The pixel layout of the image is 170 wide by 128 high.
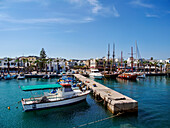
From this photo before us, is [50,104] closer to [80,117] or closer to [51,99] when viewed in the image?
[51,99]

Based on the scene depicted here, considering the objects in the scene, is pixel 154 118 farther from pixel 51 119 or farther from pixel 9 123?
pixel 9 123

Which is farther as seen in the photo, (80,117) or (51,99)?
(51,99)

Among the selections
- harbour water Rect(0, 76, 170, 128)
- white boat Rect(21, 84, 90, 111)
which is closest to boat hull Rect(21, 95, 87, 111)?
white boat Rect(21, 84, 90, 111)

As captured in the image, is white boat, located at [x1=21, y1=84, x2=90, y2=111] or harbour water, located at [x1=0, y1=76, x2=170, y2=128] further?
white boat, located at [x1=21, y1=84, x2=90, y2=111]

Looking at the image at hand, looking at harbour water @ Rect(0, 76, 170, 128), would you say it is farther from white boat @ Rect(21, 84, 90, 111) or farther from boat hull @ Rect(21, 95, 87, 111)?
white boat @ Rect(21, 84, 90, 111)

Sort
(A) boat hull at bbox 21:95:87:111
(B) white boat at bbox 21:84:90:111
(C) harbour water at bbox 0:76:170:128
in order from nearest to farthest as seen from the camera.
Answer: (C) harbour water at bbox 0:76:170:128 < (A) boat hull at bbox 21:95:87:111 < (B) white boat at bbox 21:84:90:111

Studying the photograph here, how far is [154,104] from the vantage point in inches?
1271

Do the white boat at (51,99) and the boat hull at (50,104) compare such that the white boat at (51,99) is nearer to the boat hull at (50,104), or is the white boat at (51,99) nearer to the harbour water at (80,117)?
the boat hull at (50,104)

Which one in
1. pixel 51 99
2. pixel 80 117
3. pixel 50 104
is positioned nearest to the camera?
pixel 80 117

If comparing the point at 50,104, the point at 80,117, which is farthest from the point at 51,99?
the point at 80,117

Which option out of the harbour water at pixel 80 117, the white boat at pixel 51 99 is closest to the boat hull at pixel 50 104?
the white boat at pixel 51 99

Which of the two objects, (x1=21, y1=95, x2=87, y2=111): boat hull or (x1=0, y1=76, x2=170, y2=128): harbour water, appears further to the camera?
(x1=21, y1=95, x2=87, y2=111): boat hull

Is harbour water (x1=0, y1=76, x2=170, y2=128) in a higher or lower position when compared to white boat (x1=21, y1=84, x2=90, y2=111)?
lower

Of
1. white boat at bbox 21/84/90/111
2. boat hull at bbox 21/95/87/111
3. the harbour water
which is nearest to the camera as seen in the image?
the harbour water
